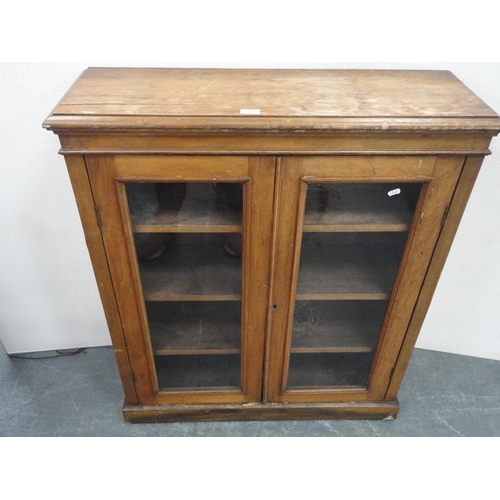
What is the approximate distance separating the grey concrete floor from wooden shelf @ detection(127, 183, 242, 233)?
2.74ft

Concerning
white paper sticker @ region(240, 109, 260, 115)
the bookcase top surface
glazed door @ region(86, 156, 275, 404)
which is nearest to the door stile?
glazed door @ region(86, 156, 275, 404)

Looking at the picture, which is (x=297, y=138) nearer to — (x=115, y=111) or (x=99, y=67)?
(x=115, y=111)

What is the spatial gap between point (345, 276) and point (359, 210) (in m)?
0.25

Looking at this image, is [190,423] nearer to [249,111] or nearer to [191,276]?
[191,276]

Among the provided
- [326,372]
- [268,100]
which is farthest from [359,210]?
[326,372]

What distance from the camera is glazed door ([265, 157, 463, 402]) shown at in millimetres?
1075

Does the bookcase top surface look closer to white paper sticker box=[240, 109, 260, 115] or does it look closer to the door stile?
white paper sticker box=[240, 109, 260, 115]

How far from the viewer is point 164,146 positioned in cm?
102

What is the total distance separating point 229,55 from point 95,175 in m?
0.56

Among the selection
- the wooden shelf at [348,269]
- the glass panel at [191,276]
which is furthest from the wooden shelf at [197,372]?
the wooden shelf at [348,269]

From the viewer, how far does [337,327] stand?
1.50 meters

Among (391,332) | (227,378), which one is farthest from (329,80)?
(227,378)

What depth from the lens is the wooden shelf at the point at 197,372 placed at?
4.96 ft

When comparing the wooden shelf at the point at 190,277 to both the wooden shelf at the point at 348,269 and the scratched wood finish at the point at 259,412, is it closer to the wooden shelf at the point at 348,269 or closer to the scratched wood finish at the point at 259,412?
the wooden shelf at the point at 348,269
